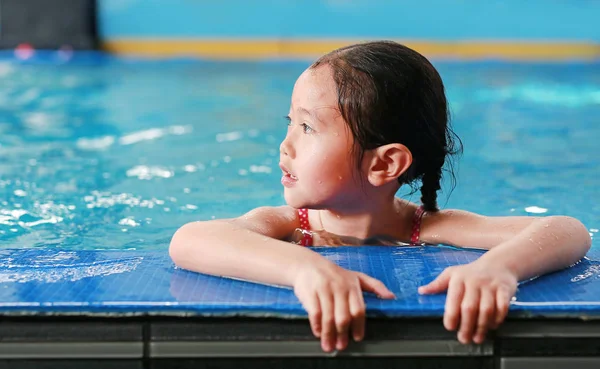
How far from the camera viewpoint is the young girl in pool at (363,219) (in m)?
1.47

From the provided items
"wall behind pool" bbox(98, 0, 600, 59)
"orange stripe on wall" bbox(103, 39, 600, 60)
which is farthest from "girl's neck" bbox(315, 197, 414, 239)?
"wall behind pool" bbox(98, 0, 600, 59)

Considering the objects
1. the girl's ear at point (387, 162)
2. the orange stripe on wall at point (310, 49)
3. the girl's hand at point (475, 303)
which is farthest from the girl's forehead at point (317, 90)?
the orange stripe on wall at point (310, 49)

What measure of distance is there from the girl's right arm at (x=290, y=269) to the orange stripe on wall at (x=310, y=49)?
7.12 m

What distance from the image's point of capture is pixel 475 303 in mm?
1461

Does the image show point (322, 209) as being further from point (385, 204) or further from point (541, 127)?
point (541, 127)

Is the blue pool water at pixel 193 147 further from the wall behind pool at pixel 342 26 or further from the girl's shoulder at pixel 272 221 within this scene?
the wall behind pool at pixel 342 26

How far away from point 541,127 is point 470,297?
147 inches

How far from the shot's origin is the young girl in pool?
147cm

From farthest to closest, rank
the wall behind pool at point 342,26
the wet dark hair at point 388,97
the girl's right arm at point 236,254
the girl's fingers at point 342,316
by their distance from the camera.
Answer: the wall behind pool at point 342,26, the wet dark hair at point 388,97, the girl's right arm at point 236,254, the girl's fingers at point 342,316

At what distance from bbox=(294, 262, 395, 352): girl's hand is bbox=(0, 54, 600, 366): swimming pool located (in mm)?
70

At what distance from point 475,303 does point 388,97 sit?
655 millimetres

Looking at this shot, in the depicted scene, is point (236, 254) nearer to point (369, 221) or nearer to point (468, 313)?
point (468, 313)

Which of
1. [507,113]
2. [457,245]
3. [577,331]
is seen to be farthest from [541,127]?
[577,331]

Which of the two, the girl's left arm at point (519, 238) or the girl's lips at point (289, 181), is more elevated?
the girl's lips at point (289, 181)
